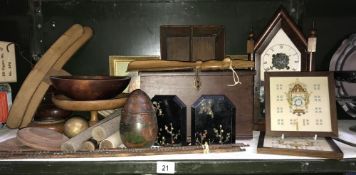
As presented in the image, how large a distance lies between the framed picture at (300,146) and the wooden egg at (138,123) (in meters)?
0.27

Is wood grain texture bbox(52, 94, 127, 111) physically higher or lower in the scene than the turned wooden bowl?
lower

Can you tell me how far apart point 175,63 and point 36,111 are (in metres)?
0.46

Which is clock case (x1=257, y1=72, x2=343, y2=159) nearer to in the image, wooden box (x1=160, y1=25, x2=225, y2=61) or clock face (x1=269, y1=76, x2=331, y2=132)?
clock face (x1=269, y1=76, x2=331, y2=132)

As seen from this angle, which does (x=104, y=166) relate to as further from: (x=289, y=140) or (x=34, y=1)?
(x=34, y=1)

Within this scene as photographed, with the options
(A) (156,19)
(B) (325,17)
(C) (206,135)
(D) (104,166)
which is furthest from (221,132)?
(B) (325,17)

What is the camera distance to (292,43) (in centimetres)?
103

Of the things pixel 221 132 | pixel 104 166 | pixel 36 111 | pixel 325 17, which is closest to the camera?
pixel 104 166

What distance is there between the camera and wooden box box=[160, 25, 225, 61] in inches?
42.8

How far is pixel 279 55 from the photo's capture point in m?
1.03

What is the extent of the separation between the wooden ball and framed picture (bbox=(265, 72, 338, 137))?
509mm

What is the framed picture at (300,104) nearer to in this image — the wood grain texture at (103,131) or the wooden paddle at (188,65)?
the wooden paddle at (188,65)

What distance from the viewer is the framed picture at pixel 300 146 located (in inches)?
29.9

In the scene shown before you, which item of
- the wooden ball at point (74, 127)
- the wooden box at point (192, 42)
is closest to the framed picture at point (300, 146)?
the wooden box at point (192, 42)

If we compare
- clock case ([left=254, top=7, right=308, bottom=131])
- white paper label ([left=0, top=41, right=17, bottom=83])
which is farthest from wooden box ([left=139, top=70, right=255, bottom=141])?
white paper label ([left=0, top=41, right=17, bottom=83])
